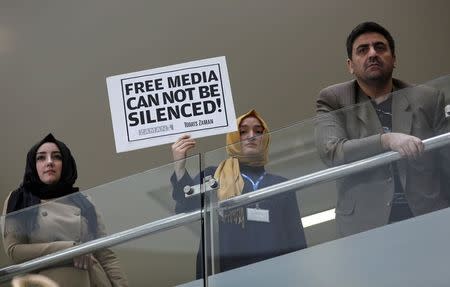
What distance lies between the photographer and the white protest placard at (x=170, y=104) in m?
2.95

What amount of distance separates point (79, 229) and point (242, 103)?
9.96ft

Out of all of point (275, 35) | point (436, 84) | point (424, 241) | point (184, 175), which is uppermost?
point (275, 35)

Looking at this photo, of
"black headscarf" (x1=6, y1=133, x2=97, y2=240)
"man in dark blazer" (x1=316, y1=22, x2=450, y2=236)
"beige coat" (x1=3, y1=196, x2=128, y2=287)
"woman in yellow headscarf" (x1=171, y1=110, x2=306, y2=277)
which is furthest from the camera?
"black headscarf" (x1=6, y1=133, x2=97, y2=240)

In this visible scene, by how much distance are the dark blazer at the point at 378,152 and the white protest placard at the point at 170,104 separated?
2.00 feet

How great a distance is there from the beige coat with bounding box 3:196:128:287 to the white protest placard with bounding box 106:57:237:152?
0.41 metres

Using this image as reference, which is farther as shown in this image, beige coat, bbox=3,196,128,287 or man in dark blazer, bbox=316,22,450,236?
beige coat, bbox=3,196,128,287

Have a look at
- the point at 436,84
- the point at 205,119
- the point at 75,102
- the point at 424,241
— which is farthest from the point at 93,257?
the point at 75,102

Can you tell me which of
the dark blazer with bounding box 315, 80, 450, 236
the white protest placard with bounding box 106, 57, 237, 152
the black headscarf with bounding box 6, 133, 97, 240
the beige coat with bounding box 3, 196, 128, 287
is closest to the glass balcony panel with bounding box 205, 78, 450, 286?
the dark blazer with bounding box 315, 80, 450, 236

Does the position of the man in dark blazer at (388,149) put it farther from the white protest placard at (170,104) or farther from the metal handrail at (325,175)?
the white protest placard at (170,104)

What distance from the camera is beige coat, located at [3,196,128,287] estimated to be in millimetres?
2502

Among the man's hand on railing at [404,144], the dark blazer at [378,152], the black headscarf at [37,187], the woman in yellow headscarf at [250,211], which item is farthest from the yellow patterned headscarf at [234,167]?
the black headscarf at [37,187]

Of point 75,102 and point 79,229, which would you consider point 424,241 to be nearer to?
point 79,229

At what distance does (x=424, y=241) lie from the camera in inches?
A: 88.0

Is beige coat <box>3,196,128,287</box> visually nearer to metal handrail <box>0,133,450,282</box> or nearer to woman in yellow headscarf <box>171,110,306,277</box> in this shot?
metal handrail <box>0,133,450,282</box>
